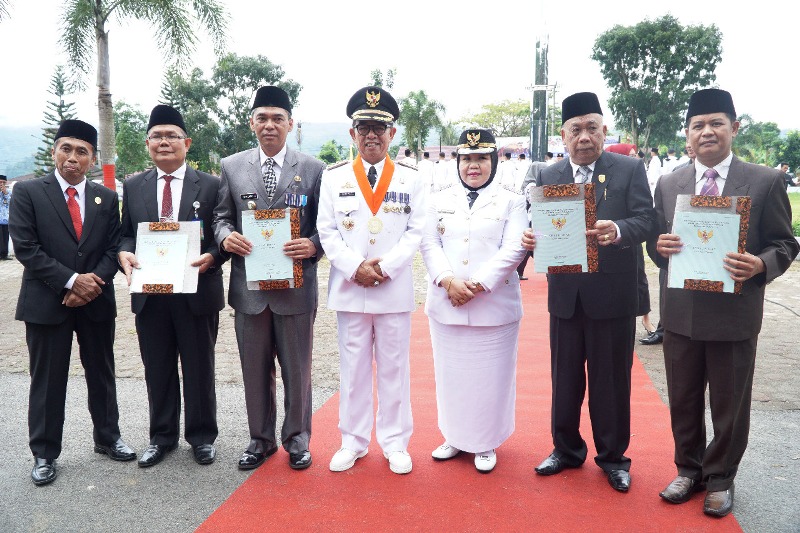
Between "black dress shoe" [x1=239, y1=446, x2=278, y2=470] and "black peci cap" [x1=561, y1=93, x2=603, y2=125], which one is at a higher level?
"black peci cap" [x1=561, y1=93, x2=603, y2=125]

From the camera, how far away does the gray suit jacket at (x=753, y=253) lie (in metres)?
3.07

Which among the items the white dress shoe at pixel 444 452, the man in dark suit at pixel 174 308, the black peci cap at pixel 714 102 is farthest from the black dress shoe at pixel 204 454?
the black peci cap at pixel 714 102

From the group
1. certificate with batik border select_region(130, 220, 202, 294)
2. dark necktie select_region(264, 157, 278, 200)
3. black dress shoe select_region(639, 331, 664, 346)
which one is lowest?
black dress shoe select_region(639, 331, 664, 346)

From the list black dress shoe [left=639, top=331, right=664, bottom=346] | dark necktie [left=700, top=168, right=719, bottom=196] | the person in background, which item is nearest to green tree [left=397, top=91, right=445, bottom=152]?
the person in background

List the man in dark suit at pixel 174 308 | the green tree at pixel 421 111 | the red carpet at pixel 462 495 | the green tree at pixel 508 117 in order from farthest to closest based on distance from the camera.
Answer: the green tree at pixel 508 117 → the green tree at pixel 421 111 → the man in dark suit at pixel 174 308 → the red carpet at pixel 462 495

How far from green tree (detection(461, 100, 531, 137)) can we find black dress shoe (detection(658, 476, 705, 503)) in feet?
191

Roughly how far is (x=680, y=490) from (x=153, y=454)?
2977 millimetres

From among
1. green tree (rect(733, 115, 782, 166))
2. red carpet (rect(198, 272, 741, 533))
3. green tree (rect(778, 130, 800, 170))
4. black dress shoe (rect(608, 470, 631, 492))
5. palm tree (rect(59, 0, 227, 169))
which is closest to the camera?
red carpet (rect(198, 272, 741, 533))

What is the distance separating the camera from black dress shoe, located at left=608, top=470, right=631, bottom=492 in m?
3.38

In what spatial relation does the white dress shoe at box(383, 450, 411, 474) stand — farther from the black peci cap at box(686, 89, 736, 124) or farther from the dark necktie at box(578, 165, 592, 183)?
the black peci cap at box(686, 89, 736, 124)

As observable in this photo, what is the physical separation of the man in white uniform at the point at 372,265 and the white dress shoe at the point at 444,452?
21cm

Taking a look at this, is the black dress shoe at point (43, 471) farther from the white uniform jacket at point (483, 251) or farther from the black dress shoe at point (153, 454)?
the white uniform jacket at point (483, 251)

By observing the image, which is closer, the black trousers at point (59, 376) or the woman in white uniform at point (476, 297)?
the woman in white uniform at point (476, 297)

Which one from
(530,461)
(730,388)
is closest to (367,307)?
(530,461)
